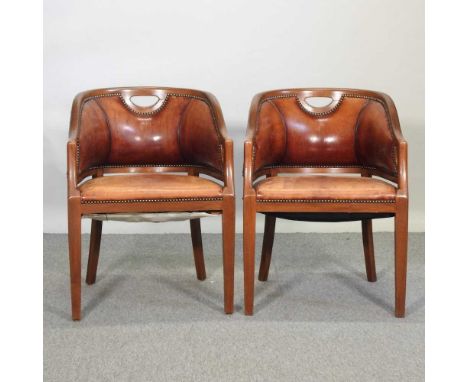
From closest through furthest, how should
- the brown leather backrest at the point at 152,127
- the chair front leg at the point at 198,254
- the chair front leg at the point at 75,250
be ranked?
the chair front leg at the point at 75,250, the brown leather backrest at the point at 152,127, the chair front leg at the point at 198,254

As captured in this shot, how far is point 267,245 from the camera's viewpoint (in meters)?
2.60

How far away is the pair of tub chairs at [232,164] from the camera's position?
2162 mm

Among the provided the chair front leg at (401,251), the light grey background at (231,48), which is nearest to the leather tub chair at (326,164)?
the chair front leg at (401,251)

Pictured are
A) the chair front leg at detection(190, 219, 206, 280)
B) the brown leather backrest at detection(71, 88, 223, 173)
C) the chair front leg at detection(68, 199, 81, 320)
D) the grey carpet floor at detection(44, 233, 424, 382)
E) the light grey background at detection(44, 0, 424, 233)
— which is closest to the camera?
the grey carpet floor at detection(44, 233, 424, 382)

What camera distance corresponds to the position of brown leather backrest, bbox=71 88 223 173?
2525mm

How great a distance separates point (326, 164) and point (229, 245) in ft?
2.19

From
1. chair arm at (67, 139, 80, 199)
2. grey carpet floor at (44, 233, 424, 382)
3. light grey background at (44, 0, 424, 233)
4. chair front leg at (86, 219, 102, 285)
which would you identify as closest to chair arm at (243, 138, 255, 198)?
grey carpet floor at (44, 233, 424, 382)

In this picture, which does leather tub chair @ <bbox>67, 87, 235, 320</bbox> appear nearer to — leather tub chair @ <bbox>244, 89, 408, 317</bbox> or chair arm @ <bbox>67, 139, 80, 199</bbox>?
chair arm @ <bbox>67, 139, 80, 199</bbox>

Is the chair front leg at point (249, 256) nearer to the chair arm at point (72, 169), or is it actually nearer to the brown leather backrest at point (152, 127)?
the brown leather backrest at point (152, 127)

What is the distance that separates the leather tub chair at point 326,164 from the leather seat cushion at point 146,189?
0.16 m

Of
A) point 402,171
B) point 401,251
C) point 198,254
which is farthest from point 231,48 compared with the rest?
point 401,251

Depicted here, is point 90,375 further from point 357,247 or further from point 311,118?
point 357,247

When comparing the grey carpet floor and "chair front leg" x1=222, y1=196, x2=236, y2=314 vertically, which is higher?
"chair front leg" x1=222, y1=196, x2=236, y2=314

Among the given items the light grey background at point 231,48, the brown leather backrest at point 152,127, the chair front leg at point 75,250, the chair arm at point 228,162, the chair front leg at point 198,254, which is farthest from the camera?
the light grey background at point 231,48
